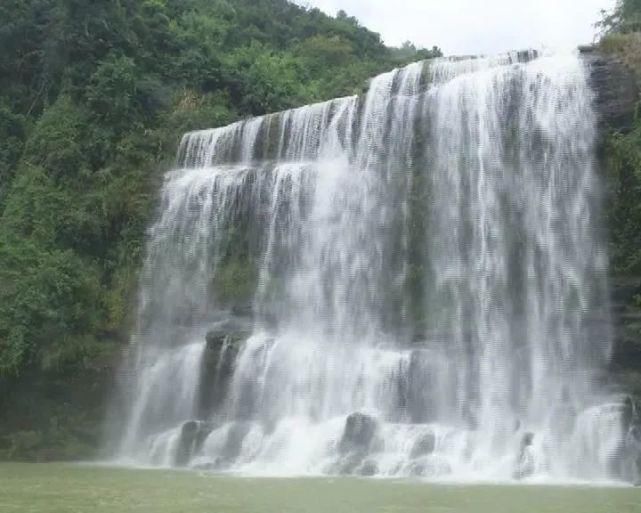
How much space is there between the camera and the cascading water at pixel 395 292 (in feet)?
53.9

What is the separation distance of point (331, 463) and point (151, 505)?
586 centimetres

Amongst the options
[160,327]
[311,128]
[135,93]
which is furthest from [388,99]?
[135,93]

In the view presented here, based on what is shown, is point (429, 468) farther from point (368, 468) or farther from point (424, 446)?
point (368, 468)

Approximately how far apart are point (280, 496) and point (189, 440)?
23.6ft

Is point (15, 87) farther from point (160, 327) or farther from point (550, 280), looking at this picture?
point (550, 280)

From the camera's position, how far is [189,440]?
58.2 ft

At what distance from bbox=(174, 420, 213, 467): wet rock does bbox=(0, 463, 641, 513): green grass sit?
308 centimetres

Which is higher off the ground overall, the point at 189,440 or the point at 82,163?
the point at 82,163

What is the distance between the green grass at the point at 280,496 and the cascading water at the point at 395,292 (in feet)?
7.21

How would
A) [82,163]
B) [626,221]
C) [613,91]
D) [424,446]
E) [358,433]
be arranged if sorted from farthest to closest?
[82,163] → [613,91] → [626,221] → [358,433] → [424,446]

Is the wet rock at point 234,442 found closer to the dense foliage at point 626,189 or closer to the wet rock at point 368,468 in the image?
the wet rock at point 368,468

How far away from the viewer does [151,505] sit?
988 cm

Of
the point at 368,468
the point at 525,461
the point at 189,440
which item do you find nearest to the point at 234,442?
the point at 189,440

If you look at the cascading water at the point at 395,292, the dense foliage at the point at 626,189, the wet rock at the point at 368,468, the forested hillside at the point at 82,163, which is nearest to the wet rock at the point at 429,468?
the cascading water at the point at 395,292
